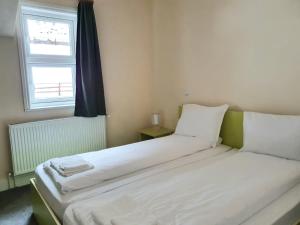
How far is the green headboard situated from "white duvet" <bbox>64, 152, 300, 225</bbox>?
1.85ft

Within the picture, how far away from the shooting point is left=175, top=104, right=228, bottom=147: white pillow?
2.54 metres

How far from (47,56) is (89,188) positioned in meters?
1.95

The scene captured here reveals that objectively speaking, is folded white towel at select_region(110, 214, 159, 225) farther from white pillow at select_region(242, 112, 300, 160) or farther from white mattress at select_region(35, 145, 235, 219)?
white pillow at select_region(242, 112, 300, 160)

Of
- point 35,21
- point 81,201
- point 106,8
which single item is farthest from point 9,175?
point 106,8

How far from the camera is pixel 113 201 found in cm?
141

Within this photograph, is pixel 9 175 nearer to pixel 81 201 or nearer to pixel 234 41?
pixel 81 201

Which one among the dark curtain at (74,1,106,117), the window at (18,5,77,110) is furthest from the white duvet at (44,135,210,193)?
the window at (18,5,77,110)

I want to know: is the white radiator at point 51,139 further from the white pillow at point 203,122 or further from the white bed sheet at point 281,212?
the white bed sheet at point 281,212

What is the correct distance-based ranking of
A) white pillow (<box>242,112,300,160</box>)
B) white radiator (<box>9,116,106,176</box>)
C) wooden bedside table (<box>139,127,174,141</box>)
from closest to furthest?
white pillow (<box>242,112,300,160</box>), white radiator (<box>9,116,106,176</box>), wooden bedside table (<box>139,127,174,141</box>)

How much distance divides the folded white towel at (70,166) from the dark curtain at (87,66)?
1.08 m

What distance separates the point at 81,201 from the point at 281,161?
1.67 m

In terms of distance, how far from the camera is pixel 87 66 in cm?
297

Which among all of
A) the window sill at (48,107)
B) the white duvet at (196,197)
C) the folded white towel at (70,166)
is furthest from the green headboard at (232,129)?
the window sill at (48,107)

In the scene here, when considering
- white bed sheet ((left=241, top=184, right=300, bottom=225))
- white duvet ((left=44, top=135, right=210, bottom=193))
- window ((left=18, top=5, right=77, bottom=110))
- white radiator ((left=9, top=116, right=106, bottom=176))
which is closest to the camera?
white bed sheet ((left=241, top=184, right=300, bottom=225))
